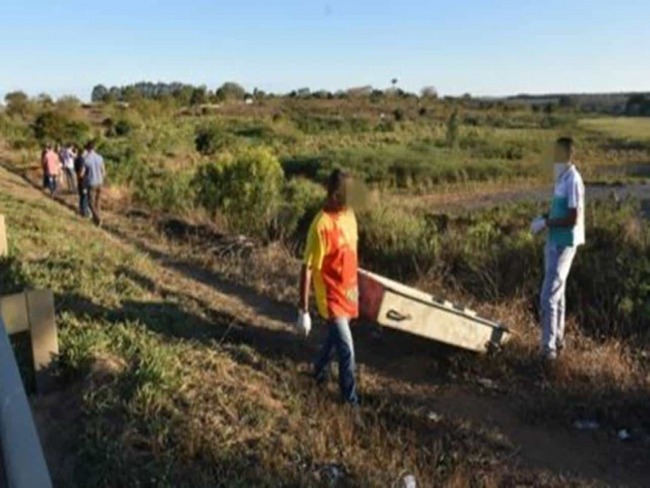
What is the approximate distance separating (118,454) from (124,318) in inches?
111

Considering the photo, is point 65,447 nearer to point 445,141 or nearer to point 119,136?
point 119,136

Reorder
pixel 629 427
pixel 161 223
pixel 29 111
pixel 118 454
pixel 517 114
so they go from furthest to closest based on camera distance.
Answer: pixel 517 114, pixel 29 111, pixel 161 223, pixel 629 427, pixel 118 454

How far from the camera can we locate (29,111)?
71500 mm

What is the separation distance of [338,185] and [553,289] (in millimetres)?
2516

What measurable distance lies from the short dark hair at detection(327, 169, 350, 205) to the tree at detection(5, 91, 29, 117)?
6948 cm

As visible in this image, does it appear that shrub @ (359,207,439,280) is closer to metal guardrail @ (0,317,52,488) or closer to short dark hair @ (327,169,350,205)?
short dark hair @ (327,169,350,205)

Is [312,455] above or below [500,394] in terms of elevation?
above

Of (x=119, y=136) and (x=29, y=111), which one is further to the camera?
(x=29, y=111)

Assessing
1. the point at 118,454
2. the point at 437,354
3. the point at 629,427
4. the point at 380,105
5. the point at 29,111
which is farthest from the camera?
the point at 380,105

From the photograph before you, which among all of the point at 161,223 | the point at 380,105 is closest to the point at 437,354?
the point at 161,223

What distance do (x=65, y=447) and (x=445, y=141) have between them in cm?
7100

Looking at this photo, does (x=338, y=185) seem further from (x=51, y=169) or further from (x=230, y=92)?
(x=230, y=92)

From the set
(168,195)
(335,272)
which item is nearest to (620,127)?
(168,195)

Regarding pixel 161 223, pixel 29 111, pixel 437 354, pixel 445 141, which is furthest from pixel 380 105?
pixel 437 354
